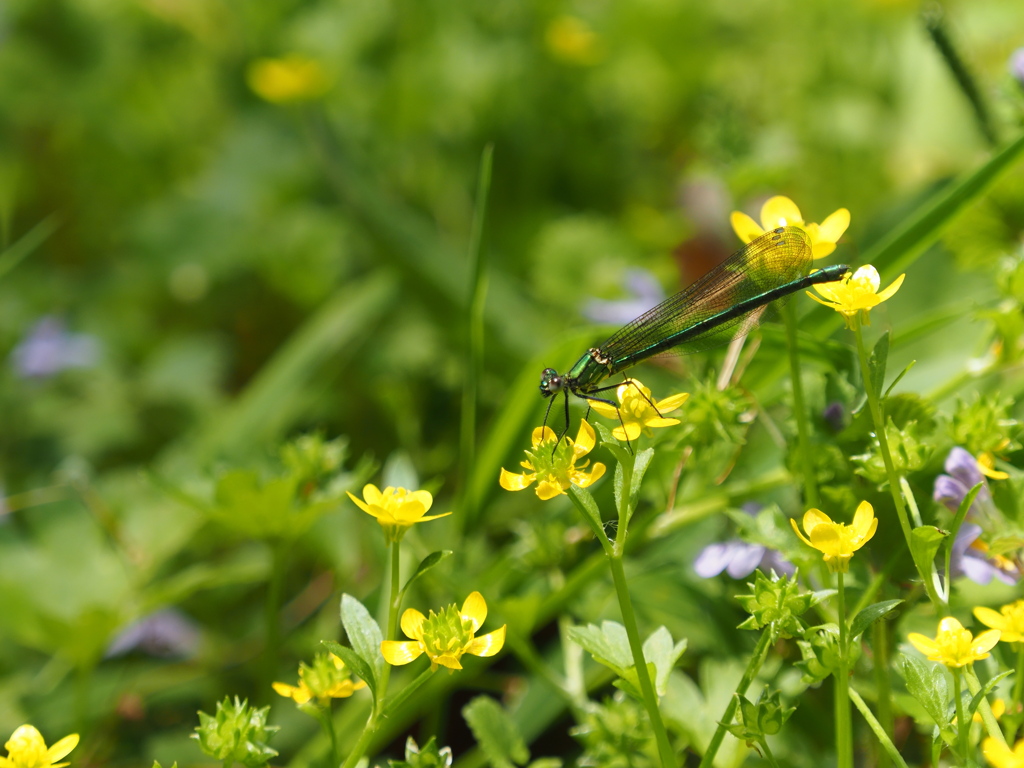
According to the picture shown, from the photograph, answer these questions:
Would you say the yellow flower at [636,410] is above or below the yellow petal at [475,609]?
above

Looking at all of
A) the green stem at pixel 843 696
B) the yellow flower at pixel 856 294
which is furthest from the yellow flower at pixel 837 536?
the yellow flower at pixel 856 294

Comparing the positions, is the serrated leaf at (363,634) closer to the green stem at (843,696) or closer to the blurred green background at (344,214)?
the green stem at (843,696)

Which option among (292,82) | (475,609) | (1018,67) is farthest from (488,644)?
(292,82)

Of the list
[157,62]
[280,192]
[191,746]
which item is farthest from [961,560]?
[157,62]

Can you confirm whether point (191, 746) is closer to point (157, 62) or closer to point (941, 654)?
point (941, 654)

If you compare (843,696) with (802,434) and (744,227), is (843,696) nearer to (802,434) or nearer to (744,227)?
(802,434)

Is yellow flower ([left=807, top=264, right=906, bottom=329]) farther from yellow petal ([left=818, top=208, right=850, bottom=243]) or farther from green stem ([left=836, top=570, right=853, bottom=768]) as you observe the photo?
green stem ([left=836, top=570, right=853, bottom=768])
